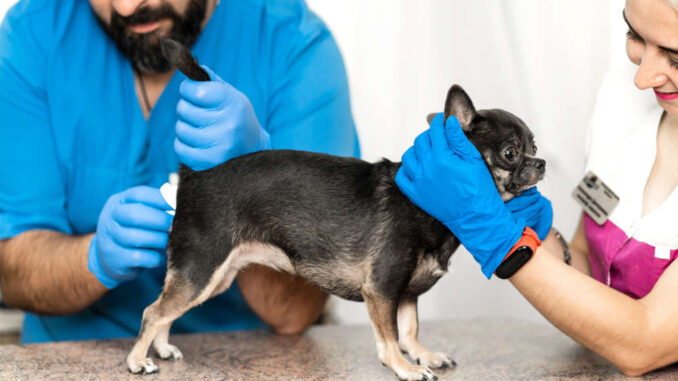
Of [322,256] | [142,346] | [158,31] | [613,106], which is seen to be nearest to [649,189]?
[613,106]

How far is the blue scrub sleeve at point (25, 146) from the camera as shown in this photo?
1800mm

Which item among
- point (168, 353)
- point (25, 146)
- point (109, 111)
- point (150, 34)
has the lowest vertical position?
point (168, 353)

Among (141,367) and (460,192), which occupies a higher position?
(460,192)

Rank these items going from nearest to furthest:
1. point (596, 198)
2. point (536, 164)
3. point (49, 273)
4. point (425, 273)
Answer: point (536, 164) < point (425, 273) < point (596, 198) < point (49, 273)

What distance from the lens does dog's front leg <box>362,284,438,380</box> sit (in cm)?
132

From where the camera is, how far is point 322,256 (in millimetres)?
1362

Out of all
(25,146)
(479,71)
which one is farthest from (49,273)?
(479,71)

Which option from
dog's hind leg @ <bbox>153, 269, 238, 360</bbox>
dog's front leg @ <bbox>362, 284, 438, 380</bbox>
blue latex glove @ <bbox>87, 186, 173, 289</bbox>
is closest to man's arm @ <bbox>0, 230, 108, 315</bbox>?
blue latex glove @ <bbox>87, 186, 173, 289</bbox>

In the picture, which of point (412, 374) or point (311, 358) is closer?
point (412, 374)

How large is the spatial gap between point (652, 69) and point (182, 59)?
99cm

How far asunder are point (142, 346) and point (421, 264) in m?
0.62

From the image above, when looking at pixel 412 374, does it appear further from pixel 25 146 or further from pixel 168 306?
pixel 25 146

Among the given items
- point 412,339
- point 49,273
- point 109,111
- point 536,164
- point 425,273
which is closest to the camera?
point 536,164

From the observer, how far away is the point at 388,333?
4.33 ft
